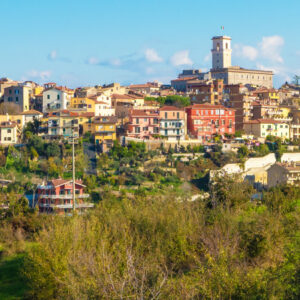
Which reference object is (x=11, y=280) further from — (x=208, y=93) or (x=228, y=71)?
(x=228, y=71)

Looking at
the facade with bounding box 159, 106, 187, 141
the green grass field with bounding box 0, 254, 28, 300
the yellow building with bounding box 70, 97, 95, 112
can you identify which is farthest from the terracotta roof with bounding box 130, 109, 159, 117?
the green grass field with bounding box 0, 254, 28, 300

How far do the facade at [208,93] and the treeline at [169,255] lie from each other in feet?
113

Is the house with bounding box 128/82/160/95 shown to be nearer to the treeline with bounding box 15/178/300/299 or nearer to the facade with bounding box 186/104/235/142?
the facade with bounding box 186/104/235/142

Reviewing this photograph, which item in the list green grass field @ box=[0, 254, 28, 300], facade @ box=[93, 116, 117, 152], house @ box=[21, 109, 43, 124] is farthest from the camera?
house @ box=[21, 109, 43, 124]

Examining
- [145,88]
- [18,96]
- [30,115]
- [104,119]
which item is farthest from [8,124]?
[145,88]

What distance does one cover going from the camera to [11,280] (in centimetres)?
1659

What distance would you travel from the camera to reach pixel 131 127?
45969 mm

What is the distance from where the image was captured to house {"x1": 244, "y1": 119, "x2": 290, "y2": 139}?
50.0 metres

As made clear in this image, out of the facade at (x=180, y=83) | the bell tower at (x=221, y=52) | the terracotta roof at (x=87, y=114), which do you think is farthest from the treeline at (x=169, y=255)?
the bell tower at (x=221, y=52)

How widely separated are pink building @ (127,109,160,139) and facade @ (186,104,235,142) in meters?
3.32

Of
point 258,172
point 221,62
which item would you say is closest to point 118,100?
point 258,172

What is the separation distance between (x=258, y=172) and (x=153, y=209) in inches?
890

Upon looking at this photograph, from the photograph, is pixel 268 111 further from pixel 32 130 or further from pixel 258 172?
pixel 32 130

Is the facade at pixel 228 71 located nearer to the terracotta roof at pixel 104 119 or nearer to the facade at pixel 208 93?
the facade at pixel 208 93
